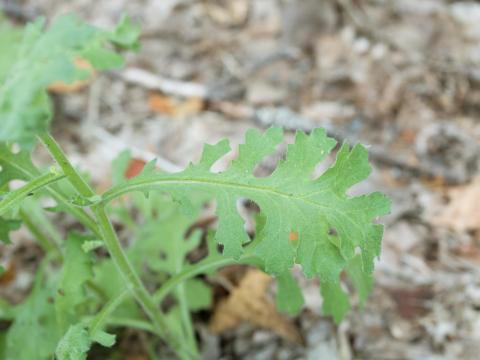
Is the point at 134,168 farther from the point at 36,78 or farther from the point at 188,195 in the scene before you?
the point at 36,78

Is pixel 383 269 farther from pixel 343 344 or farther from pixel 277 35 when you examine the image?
pixel 277 35

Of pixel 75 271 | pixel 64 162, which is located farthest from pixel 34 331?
pixel 64 162

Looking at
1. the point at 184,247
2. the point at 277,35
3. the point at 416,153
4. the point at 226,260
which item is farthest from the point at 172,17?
the point at 226,260

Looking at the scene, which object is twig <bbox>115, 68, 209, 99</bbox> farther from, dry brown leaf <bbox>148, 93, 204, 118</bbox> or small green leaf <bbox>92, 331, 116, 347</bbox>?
small green leaf <bbox>92, 331, 116, 347</bbox>

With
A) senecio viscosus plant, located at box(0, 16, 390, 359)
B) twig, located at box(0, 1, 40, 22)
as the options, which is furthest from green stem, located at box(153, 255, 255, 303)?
twig, located at box(0, 1, 40, 22)

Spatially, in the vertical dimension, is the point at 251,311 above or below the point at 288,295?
below
